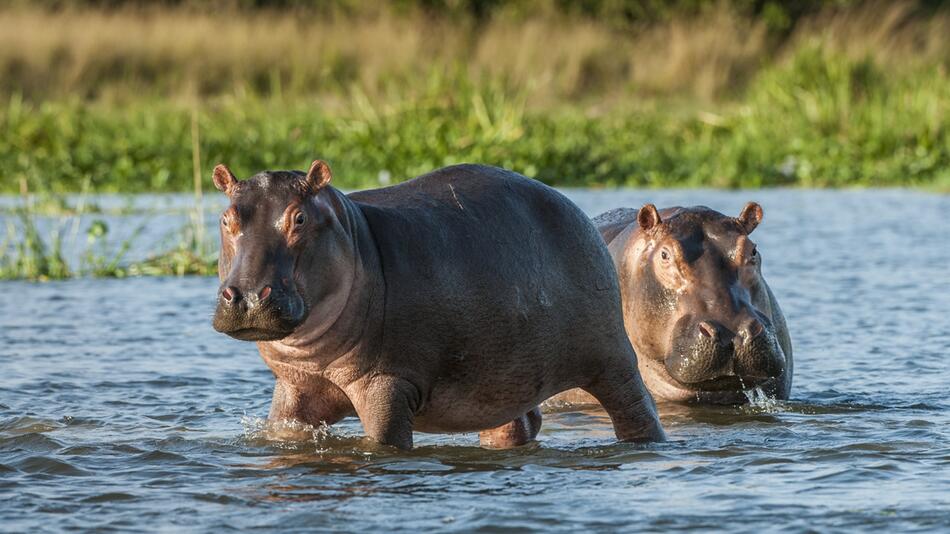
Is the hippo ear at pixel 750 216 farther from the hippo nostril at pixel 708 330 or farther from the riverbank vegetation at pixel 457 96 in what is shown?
the riverbank vegetation at pixel 457 96

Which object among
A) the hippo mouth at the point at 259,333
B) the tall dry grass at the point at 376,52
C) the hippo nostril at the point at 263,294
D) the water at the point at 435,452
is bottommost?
the water at the point at 435,452

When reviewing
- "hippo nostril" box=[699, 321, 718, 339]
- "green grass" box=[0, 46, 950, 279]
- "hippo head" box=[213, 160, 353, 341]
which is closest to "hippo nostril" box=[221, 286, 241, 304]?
"hippo head" box=[213, 160, 353, 341]

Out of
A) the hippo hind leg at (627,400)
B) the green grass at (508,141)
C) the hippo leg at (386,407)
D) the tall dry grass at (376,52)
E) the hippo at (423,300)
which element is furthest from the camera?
the tall dry grass at (376,52)

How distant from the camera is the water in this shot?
13.7 feet

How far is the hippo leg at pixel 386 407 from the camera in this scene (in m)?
4.36

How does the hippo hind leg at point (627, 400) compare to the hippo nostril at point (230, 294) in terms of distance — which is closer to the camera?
the hippo nostril at point (230, 294)

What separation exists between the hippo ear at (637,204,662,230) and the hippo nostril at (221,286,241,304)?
2196 millimetres

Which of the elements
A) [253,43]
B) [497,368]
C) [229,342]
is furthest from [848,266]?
[253,43]

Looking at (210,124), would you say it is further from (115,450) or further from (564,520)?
(564,520)

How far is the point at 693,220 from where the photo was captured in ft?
19.0

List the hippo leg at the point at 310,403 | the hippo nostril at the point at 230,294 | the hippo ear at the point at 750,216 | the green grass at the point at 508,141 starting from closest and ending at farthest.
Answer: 1. the hippo nostril at the point at 230,294
2. the hippo leg at the point at 310,403
3. the hippo ear at the point at 750,216
4. the green grass at the point at 508,141

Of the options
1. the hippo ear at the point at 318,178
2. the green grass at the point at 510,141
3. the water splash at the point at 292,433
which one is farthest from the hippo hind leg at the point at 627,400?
the green grass at the point at 510,141

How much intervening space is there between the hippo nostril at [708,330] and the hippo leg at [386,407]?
4.35 ft

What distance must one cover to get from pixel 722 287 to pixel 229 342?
2.72 meters
